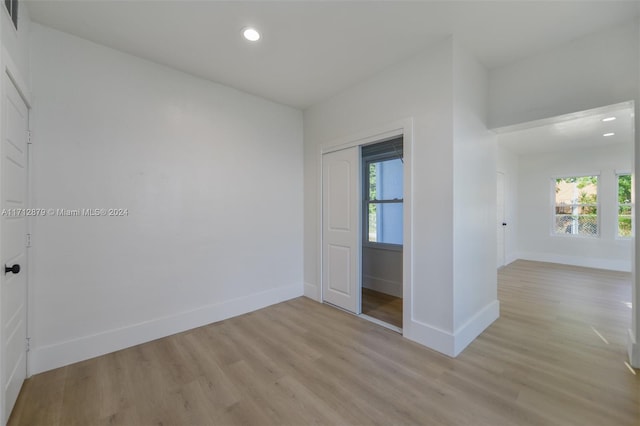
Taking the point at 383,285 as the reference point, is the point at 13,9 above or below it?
above

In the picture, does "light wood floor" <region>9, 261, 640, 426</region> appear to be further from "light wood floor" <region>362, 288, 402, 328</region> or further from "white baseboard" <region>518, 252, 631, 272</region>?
"white baseboard" <region>518, 252, 631, 272</region>

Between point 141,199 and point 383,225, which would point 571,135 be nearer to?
point 383,225

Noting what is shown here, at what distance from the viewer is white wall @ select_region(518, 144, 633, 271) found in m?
5.62

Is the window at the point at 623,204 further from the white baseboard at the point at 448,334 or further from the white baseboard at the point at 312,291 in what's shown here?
the white baseboard at the point at 312,291

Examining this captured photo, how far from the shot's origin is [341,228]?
3441mm

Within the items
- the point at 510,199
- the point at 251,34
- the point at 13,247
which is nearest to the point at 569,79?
the point at 251,34

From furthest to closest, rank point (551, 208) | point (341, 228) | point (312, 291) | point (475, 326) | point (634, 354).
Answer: point (551, 208)
point (312, 291)
point (341, 228)
point (475, 326)
point (634, 354)

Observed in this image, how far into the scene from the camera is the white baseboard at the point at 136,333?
83.7 inches

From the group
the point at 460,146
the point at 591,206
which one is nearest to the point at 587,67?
the point at 460,146

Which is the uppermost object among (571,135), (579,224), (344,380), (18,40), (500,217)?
(571,135)

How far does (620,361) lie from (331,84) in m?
3.86

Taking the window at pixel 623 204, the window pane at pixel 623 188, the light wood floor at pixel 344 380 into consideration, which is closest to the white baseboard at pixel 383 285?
the light wood floor at pixel 344 380

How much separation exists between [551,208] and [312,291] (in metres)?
6.60

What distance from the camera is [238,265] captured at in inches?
128
